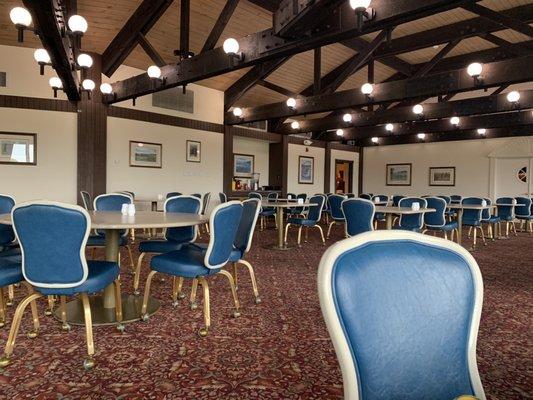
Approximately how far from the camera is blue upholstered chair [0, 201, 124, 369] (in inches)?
84.3

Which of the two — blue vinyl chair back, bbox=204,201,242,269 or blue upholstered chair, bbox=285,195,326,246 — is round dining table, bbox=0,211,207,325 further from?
blue upholstered chair, bbox=285,195,326,246

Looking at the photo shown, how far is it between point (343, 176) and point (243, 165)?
5.46 m

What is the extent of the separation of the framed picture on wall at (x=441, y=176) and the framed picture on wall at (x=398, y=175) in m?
0.81

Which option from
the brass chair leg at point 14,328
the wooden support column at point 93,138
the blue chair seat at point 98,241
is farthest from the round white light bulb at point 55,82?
the brass chair leg at point 14,328

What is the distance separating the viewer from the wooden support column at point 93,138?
309 inches

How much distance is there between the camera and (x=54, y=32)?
4.48 meters

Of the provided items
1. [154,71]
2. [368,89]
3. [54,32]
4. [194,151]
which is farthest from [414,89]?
[54,32]

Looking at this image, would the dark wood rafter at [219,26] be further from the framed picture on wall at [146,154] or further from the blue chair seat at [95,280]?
the blue chair seat at [95,280]

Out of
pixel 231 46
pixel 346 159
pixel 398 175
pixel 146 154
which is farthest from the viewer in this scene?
pixel 346 159

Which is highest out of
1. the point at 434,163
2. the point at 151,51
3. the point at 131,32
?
the point at 131,32

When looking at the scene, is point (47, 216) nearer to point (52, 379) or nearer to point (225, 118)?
point (52, 379)

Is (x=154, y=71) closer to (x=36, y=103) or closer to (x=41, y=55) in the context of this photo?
(x=41, y=55)

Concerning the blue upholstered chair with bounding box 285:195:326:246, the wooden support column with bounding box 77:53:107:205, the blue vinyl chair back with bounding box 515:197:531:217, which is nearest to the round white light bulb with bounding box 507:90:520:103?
the blue vinyl chair back with bounding box 515:197:531:217

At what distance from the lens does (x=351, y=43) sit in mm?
9250
